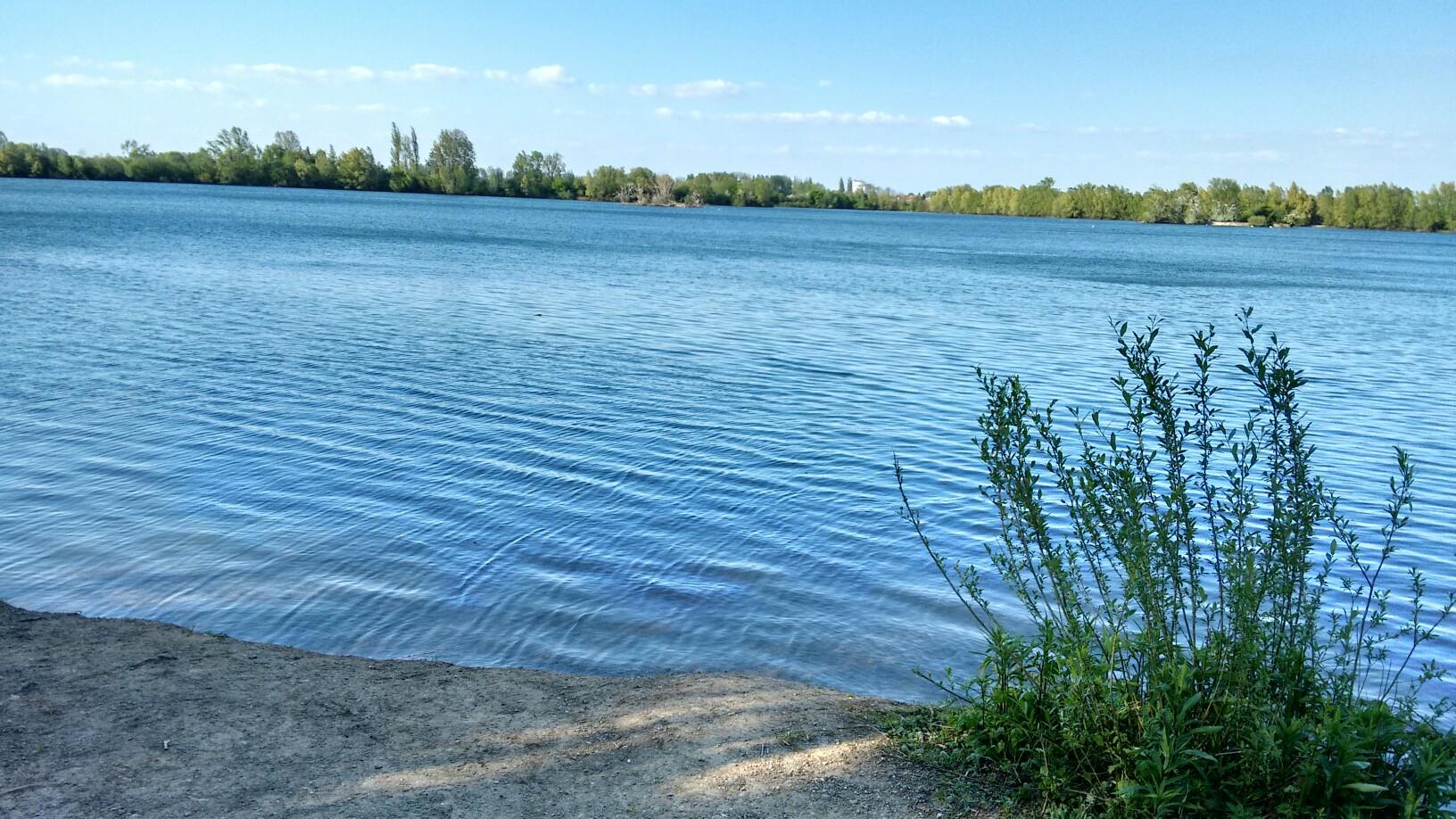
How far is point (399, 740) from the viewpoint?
5.39 m

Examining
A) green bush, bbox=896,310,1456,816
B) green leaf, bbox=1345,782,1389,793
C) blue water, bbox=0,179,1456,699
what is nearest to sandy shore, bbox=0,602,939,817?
green bush, bbox=896,310,1456,816

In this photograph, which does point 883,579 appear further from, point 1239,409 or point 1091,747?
point 1239,409

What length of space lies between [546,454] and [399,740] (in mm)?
8086

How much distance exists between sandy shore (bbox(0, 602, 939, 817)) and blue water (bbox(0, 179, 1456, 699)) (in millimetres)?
1118

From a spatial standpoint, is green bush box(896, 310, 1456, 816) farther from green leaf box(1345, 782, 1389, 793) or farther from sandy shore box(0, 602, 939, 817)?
sandy shore box(0, 602, 939, 817)

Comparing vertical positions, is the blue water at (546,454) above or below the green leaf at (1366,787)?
below

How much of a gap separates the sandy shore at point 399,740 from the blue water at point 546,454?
1118mm

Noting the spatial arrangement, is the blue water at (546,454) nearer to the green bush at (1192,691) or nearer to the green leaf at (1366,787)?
the green bush at (1192,691)

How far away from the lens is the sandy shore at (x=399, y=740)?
15.4 feet

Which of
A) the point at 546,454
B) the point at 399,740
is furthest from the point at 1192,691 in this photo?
the point at 546,454

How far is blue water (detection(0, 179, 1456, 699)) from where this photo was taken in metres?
8.22

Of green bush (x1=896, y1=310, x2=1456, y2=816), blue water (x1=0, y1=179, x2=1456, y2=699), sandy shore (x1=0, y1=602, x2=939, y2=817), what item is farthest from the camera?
blue water (x1=0, y1=179, x2=1456, y2=699)

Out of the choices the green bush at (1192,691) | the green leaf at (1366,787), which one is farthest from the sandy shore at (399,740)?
the green leaf at (1366,787)

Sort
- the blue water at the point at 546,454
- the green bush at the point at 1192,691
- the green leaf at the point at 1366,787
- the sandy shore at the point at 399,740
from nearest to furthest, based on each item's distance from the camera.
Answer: the green leaf at the point at 1366,787 → the green bush at the point at 1192,691 → the sandy shore at the point at 399,740 → the blue water at the point at 546,454
